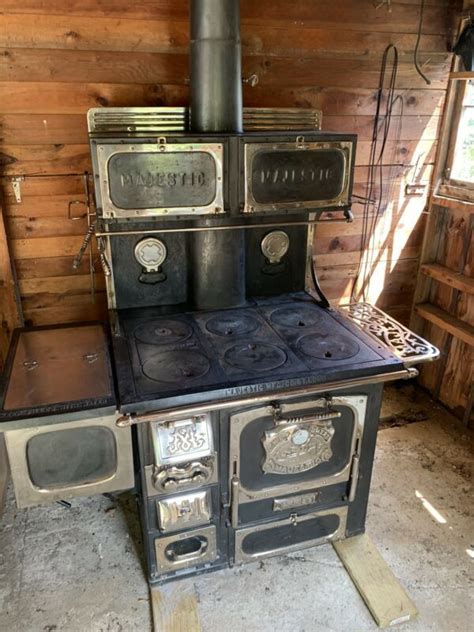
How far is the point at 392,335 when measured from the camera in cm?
181

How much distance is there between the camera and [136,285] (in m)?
1.88

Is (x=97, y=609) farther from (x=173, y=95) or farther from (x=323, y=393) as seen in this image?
(x=173, y=95)

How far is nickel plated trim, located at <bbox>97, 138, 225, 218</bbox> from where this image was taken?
150 centimetres

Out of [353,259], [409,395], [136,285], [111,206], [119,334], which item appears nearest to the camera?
[111,206]

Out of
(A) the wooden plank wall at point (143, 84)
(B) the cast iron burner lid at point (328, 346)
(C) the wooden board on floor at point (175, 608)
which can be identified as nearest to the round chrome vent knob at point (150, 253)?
(A) the wooden plank wall at point (143, 84)

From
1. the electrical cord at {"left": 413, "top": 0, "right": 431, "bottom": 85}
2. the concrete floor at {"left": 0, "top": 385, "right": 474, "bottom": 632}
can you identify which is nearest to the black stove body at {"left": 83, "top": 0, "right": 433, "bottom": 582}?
the concrete floor at {"left": 0, "top": 385, "right": 474, "bottom": 632}

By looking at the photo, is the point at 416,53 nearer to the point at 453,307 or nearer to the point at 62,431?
the point at 453,307

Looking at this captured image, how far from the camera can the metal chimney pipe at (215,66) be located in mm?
1547

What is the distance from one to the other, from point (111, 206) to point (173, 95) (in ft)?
2.05

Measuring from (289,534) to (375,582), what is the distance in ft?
1.03

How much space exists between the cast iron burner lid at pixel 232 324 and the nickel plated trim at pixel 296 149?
0.40 metres

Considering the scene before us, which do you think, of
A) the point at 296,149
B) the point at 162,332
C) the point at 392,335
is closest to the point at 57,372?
the point at 162,332

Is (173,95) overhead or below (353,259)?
overhead

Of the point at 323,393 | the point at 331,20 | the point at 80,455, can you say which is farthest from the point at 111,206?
the point at 331,20
